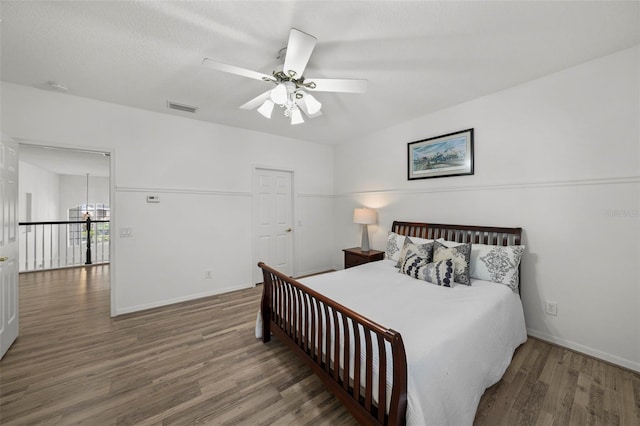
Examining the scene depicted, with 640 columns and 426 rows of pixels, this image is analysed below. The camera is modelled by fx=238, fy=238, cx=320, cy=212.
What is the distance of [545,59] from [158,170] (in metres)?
4.46

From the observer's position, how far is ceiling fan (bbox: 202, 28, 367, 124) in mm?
1586

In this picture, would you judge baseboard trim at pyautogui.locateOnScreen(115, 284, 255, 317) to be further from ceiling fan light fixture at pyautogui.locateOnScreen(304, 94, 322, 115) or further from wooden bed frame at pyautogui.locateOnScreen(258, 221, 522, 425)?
ceiling fan light fixture at pyautogui.locateOnScreen(304, 94, 322, 115)

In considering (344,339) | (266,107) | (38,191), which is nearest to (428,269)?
(344,339)

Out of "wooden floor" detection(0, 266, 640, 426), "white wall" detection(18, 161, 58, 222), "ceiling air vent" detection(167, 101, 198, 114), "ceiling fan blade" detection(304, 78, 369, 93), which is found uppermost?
"ceiling air vent" detection(167, 101, 198, 114)

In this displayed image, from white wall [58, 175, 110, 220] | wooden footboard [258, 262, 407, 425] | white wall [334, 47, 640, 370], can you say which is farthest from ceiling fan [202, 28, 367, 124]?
white wall [58, 175, 110, 220]

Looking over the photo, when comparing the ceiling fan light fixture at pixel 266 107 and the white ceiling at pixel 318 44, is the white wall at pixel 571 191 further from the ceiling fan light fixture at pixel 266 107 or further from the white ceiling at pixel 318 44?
the ceiling fan light fixture at pixel 266 107

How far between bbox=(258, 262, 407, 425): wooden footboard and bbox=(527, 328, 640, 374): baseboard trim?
2173mm

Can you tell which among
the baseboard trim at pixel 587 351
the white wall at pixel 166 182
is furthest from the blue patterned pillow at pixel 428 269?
the white wall at pixel 166 182

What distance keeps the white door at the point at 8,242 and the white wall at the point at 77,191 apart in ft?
20.4

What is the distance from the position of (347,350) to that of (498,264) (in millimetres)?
1837

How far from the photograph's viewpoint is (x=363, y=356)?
142 cm

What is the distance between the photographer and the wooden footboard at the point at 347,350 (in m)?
1.17

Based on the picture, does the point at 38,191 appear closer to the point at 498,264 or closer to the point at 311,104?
the point at 311,104

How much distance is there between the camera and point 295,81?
6.48ft
